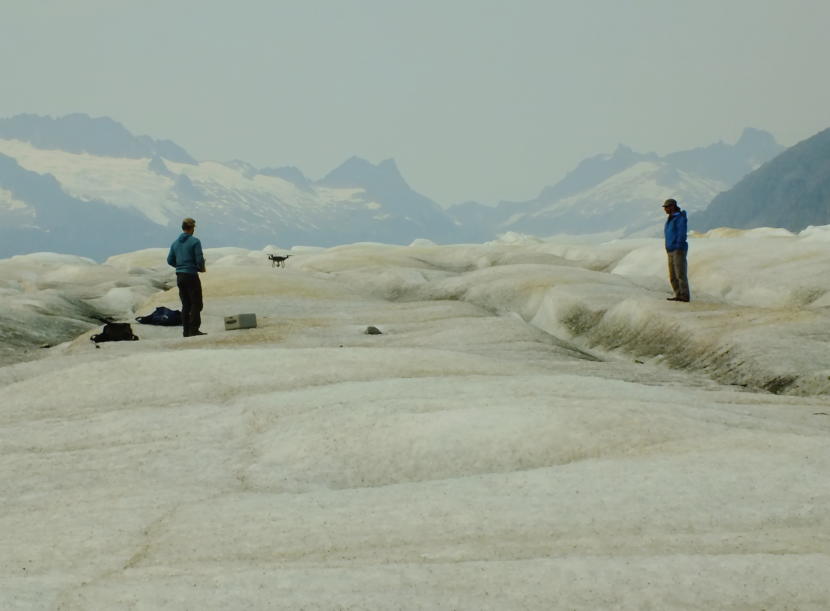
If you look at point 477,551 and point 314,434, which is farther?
point 314,434

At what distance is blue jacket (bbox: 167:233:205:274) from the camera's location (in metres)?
29.0

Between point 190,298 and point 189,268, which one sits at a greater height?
Result: point 189,268

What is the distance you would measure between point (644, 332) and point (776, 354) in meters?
7.41

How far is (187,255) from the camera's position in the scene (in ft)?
95.6

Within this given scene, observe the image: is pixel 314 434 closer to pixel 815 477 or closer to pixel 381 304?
pixel 815 477

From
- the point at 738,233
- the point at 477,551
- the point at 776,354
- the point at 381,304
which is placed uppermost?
the point at 738,233

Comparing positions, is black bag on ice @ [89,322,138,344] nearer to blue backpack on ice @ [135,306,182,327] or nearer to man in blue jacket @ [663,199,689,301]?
blue backpack on ice @ [135,306,182,327]

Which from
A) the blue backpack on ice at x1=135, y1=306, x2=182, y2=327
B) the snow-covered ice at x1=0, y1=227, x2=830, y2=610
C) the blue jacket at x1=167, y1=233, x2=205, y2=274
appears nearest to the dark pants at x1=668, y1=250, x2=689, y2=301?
the snow-covered ice at x1=0, y1=227, x2=830, y2=610

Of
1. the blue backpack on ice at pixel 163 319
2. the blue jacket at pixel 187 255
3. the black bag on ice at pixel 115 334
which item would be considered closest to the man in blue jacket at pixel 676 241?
the blue jacket at pixel 187 255

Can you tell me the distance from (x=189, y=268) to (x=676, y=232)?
53.2ft

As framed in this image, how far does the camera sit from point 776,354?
78.0 ft

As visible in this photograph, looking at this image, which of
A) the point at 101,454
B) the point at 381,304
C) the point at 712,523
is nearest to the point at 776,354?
the point at 712,523

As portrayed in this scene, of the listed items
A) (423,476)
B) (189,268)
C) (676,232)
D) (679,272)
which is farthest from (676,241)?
(423,476)

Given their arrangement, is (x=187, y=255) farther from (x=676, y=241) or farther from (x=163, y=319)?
(x=676, y=241)
